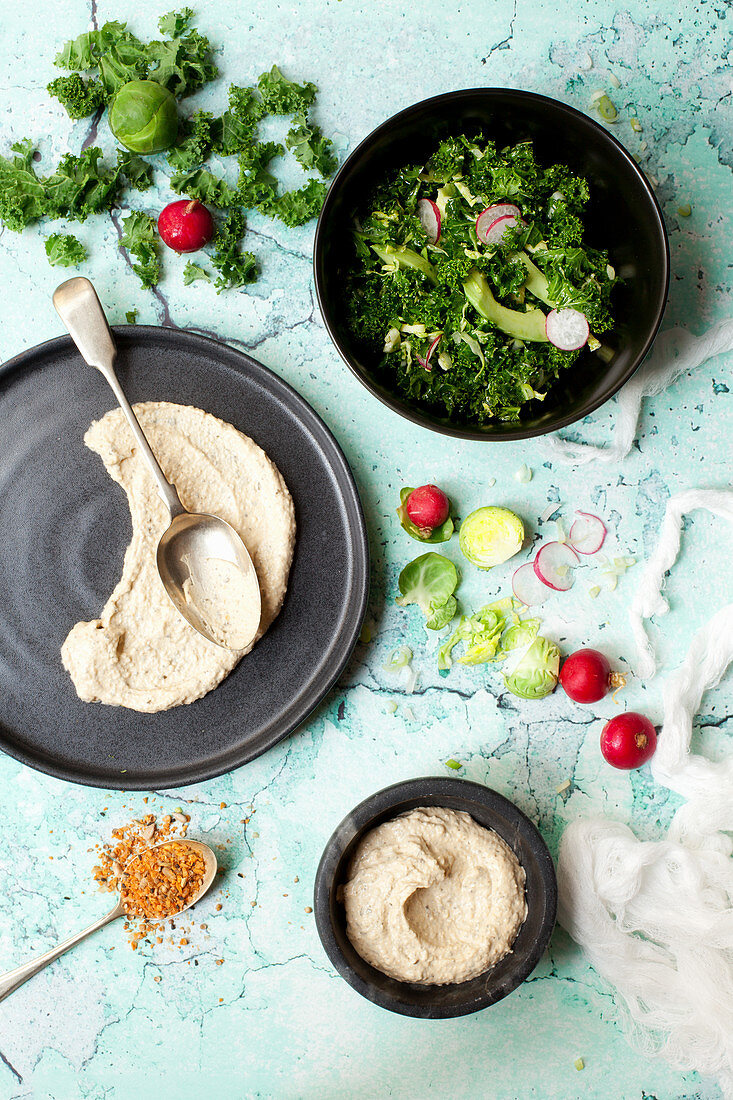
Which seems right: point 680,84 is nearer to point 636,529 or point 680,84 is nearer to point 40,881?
point 636,529

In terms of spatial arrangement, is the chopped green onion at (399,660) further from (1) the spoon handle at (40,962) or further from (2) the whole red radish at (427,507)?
(1) the spoon handle at (40,962)

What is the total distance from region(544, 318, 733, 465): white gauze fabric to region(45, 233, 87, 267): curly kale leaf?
4.46ft

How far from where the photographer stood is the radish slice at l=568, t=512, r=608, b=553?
2.02m

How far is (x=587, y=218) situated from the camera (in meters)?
1.82

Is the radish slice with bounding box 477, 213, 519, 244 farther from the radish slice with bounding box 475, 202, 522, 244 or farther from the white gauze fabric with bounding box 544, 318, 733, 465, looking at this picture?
the white gauze fabric with bounding box 544, 318, 733, 465

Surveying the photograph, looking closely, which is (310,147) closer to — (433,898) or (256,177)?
(256,177)

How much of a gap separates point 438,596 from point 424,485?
1.00 feet

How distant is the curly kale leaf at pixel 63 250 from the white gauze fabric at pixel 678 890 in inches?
68.4

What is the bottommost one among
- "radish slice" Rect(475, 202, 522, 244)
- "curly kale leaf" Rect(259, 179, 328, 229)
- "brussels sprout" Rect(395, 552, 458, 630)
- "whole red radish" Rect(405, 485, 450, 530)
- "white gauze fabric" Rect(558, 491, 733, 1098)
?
"white gauze fabric" Rect(558, 491, 733, 1098)

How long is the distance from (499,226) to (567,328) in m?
0.28

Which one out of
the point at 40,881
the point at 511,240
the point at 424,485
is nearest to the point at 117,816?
the point at 40,881

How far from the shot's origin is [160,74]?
1.92 m

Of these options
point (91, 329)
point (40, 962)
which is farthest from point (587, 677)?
point (40, 962)

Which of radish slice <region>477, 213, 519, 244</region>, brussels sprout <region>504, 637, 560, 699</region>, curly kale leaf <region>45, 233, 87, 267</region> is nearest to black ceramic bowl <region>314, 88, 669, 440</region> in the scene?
radish slice <region>477, 213, 519, 244</region>
